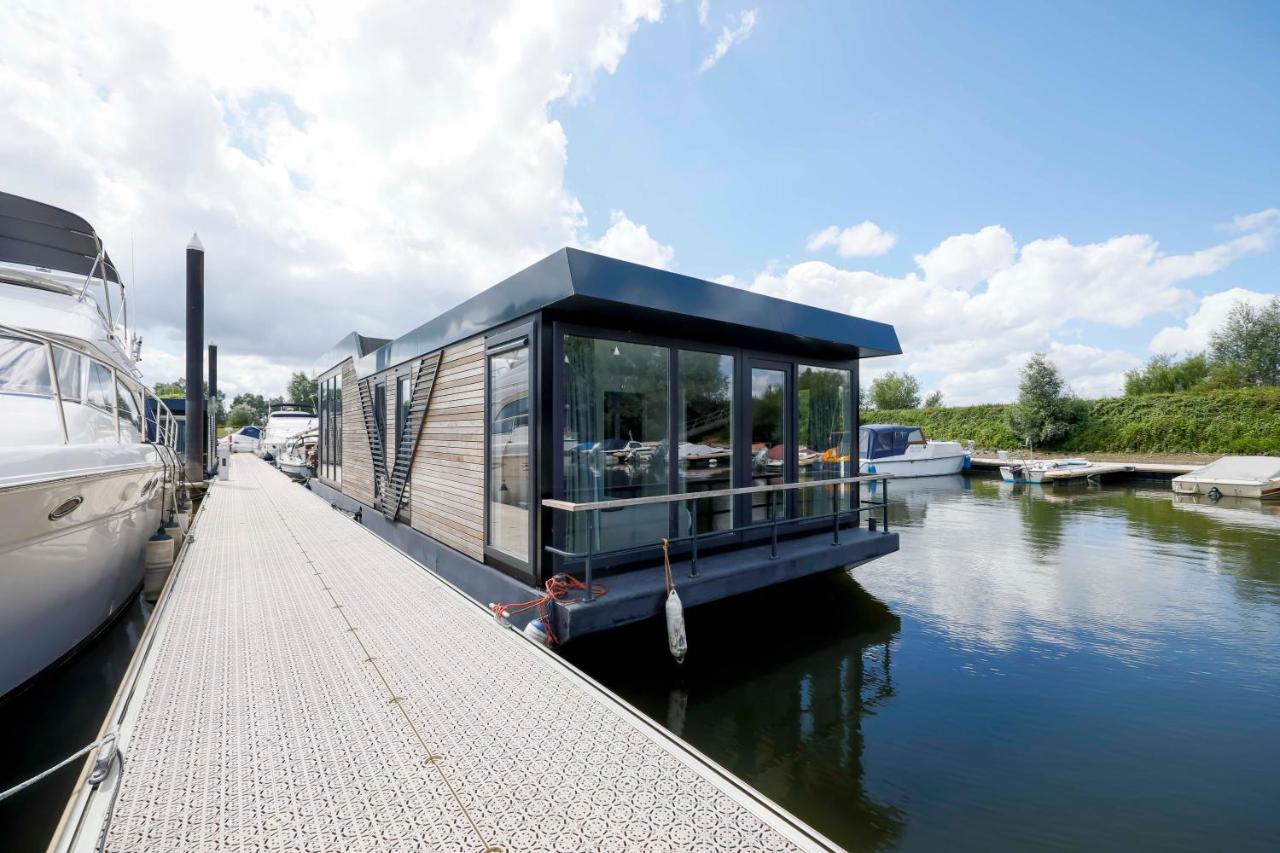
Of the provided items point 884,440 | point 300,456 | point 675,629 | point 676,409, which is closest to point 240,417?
point 300,456

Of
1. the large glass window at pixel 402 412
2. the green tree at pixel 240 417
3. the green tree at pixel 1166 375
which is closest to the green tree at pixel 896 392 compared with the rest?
the green tree at pixel 1166 375

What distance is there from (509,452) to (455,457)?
1.29 meters

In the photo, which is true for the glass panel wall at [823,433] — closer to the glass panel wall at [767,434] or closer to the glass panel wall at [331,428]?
the glass panel wall at [767,434]

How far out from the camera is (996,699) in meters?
4.02

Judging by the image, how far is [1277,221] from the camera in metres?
17.9

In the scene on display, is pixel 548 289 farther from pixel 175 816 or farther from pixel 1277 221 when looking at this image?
pixel 1277 221

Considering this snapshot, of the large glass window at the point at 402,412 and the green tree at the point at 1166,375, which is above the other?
the green tree at the point at 1166,375

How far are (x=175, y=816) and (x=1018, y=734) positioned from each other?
4.56 metres

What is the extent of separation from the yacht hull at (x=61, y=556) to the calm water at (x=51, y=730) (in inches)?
11.8

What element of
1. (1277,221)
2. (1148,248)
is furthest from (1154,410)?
(1148,248)

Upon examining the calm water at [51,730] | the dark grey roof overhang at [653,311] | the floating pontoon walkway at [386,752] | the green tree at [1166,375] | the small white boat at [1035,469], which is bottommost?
the calm water at [51,730]

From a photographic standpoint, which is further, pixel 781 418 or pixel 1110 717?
pixel 781 418

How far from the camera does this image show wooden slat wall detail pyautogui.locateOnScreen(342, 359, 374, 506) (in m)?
8.97

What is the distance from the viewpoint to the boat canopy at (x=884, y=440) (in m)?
20.3
